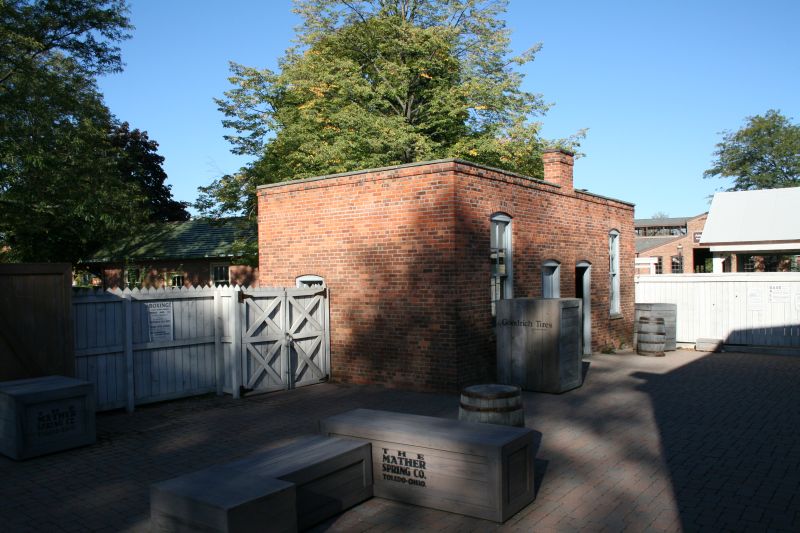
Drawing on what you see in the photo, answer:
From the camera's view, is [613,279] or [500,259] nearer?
[500,259]

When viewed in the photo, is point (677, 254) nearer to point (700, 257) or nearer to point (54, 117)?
point (700, 257)

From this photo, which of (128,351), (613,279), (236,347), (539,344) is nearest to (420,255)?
(539,344)

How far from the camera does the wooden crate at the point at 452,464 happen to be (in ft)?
18.4

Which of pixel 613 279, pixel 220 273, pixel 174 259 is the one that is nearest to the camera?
pixel 613 279

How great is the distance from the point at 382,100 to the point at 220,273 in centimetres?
1164

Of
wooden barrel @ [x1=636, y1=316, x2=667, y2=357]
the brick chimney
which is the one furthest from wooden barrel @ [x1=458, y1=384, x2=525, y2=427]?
wooden barrel @ [x1=636, y1=316, x2=667, y2=357]

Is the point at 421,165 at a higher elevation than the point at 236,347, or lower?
higher

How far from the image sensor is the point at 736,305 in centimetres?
1786

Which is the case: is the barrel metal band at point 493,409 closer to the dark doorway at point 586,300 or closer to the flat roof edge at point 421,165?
the flat roof edge at point 421,165

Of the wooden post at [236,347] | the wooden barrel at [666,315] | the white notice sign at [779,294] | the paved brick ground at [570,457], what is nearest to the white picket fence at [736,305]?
the white notice sign at [779,294]

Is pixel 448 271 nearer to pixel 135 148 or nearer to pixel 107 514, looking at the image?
pixel 107 514

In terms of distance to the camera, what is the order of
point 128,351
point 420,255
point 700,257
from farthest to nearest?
point 700,257 < point 420,255 < point 128,351

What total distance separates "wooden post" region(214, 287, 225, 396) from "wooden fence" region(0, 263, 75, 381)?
2.72m

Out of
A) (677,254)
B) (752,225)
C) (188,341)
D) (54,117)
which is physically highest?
(54,117)
